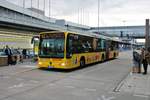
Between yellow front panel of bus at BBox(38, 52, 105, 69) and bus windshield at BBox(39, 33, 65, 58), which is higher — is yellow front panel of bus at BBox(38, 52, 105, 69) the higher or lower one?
the lower one

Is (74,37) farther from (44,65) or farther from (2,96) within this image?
(2,96)

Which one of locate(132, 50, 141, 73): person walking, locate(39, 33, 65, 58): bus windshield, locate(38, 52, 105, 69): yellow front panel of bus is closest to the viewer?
locate(132, 50, 141, 73): person walking

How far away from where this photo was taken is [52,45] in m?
17.3

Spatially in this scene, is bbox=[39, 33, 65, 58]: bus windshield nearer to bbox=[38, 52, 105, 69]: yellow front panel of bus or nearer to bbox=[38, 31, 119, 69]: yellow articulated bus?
bbox=[38, 31, 119, 69]: yellow articulated bus

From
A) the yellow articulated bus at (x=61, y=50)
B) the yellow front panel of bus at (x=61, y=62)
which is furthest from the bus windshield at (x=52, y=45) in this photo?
the yellow front panel of bus at (x=61, y=62)

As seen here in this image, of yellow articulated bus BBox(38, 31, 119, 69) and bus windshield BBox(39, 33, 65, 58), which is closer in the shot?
yellow articulated bus BBox(38, 31, 119, 69)

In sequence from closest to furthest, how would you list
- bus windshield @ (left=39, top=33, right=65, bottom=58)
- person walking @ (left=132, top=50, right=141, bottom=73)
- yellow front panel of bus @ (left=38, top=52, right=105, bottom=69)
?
person walking @ (left=132, top=50, right=141, bottom=73) → yellow front panel of bus @ (left=38, top=52, right=105, bottom=69) → bus windshield @ (left=39, top=33, right=65, bottom=58)

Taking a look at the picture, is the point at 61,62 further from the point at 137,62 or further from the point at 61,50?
the point at 137,62

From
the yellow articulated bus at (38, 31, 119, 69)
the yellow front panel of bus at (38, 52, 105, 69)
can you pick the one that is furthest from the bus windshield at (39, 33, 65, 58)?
the yellow front panel of bus at (38, 52, 105, 69)

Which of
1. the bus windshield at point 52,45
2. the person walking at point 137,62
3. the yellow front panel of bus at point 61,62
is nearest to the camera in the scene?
the person walking at point 137,62

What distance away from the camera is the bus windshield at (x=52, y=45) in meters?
16.9

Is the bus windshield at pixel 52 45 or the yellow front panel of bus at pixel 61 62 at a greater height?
the bus windshield at pixel 52 45

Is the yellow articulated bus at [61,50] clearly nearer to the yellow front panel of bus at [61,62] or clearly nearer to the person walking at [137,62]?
the yellow front panel of bus at [61,62]

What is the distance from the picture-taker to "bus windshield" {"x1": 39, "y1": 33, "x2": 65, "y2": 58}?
16.9 m
